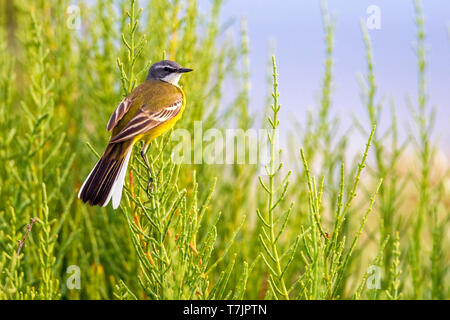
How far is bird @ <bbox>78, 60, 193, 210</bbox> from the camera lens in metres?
0.97

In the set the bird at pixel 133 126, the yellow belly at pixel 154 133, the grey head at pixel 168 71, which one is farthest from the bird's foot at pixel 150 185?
the grey head at pixel 168 71

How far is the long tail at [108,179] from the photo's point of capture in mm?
939

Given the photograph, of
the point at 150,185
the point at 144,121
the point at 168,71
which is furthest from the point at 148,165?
the point at 168,71

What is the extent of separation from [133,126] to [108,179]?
0.16m

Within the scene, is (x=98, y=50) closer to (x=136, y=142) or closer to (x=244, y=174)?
(x=244, y=174)

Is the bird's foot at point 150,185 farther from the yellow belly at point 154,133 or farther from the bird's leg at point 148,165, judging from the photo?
the yellow belly at point 154,133

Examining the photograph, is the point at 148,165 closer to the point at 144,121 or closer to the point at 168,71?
the point at 144,121

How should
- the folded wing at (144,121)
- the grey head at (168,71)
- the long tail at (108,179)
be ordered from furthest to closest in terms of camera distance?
the grey head at (168,71) < the folded wing at (144,121) < the long tail at (108,179)

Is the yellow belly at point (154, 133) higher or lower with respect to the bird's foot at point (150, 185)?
higher

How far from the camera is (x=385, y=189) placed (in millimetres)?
1797

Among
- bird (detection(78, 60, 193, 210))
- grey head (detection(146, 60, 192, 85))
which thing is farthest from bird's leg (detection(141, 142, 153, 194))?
grey head (detection(146, 60, 192, 85))

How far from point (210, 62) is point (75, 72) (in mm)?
570

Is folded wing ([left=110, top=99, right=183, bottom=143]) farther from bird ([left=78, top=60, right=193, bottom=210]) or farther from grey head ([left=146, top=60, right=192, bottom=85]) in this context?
grey head ([left=146, top=60, right=192, bottom=85])
